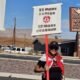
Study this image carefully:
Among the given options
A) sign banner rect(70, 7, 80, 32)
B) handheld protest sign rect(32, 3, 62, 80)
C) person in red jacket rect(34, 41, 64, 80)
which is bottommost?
person in red jacket rect(34, 41, 64, 80)

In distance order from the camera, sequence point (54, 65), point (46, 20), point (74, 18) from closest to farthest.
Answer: point (54, 65) < point (46, 20) < point (74, 18)

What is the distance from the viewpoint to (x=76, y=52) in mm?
83312

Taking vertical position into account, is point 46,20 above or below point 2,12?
below

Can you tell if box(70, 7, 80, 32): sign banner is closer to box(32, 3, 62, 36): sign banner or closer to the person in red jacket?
box(32, 3, 62, 36): sign banner

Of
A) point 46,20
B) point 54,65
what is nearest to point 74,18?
point 46,20

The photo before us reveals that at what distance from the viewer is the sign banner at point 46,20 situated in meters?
9.62

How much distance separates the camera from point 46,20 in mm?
9648

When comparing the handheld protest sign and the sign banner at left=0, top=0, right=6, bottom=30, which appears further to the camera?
the handheld protest sign

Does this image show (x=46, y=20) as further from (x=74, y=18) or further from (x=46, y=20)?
(x=74, y=18)

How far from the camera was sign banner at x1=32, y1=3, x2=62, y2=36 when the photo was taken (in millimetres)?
9625

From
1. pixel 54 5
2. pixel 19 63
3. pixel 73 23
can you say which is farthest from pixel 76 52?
pixel 54 5

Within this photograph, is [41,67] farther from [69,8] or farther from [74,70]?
[69,8]

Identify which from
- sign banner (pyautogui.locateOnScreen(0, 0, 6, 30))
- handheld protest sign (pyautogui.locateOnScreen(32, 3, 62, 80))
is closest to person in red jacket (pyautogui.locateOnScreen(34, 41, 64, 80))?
handheld protest sign (pyautogui.locateOnScreen(32, 3, 62, 80))

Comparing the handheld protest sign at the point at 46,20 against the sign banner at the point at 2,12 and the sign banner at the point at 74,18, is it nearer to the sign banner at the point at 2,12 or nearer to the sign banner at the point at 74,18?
the sign banner at the point at 2,12
